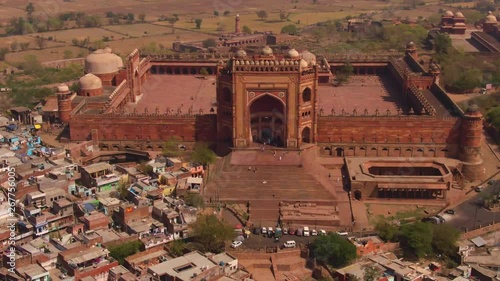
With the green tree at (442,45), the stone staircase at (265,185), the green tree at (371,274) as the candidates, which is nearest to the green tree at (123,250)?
the stone staircase at (265,185)

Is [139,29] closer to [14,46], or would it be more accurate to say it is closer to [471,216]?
[14,46]

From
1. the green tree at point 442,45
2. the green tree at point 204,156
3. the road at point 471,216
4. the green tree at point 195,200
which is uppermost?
the green tree at point 442,45

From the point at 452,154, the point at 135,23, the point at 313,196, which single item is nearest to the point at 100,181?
the point at 313,196

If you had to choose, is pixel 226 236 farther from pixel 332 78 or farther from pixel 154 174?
pixel 332 78

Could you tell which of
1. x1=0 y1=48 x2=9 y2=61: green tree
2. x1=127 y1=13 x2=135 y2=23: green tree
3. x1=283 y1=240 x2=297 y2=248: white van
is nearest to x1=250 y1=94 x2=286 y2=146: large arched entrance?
x1=283 y1=240 x2=297 y2=248: white van

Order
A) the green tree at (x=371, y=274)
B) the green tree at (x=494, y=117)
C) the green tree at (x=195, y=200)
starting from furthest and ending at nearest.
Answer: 1. the green tree at (x=494, y=117)
2. the green tree at (x=195, y=200)
3. the green tree at (x=371, y=274)

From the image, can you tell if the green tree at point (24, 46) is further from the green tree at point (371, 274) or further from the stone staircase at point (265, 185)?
the green tree at point (371, 274)
